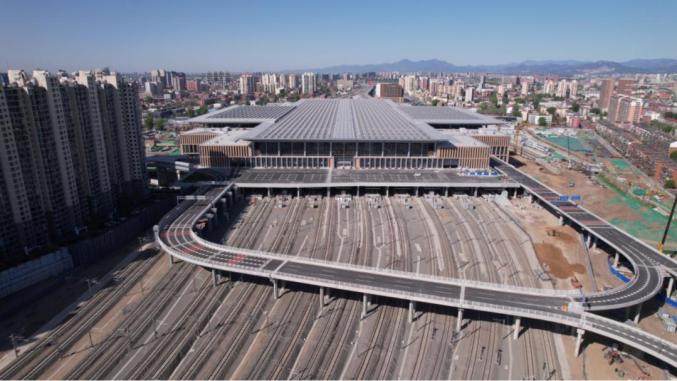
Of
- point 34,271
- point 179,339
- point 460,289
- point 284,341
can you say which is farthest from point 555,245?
point 34,271

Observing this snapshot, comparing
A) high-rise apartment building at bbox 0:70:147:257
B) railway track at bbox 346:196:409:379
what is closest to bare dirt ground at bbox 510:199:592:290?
railway track at bbox 346:196:409:379

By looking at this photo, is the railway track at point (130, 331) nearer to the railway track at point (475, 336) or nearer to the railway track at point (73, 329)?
the railway track at point (73, 329)

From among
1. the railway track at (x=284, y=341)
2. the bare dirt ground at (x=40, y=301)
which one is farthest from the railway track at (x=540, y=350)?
the bare dirt ground at (x=40, y=301)

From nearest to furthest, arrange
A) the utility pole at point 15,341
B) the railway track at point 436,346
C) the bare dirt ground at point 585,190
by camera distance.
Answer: the railway track at point 436,346
the utility pole at point 15,341
the bare dirt ground at point 585,190

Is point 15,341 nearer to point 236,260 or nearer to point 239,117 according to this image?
point 236,260

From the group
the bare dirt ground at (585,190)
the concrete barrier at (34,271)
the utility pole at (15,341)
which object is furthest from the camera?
the bare dirt ground at (585,190)

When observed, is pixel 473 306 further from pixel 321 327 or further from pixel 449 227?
pixel 449 227
